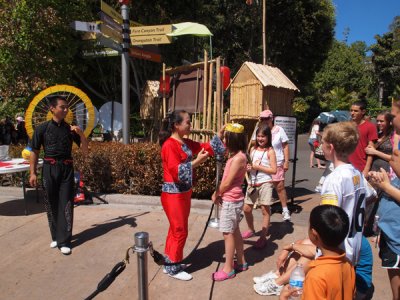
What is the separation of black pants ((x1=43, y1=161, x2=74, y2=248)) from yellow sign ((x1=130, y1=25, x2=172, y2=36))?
143 inches

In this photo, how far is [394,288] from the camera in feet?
8.57

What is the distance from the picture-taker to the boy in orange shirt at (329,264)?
1.86 meters

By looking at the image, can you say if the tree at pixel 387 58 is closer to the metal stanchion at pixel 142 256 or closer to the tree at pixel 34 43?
the tree at pixel 34 43

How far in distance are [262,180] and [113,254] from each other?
6.65 ft

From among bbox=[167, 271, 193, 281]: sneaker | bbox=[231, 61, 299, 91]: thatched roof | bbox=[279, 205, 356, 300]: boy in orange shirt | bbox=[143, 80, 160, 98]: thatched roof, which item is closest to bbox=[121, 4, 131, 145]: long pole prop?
bbox=[143, 80, 160, 98]: thatched roof

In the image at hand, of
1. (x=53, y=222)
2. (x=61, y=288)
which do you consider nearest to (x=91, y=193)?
(x=53, y=222)

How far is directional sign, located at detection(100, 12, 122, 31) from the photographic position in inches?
245

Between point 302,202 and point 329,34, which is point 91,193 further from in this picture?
point 329,34

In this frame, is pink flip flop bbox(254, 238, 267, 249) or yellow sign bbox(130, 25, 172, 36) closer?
pink flip flop bbox(254, 238, 267, 249)

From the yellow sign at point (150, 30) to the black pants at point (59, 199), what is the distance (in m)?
3.63

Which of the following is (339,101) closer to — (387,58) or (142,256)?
(387,58)

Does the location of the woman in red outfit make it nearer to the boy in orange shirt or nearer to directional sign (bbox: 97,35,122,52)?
the boy in orange shirt

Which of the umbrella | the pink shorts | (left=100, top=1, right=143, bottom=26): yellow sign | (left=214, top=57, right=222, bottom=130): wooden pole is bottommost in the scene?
the pink shorts

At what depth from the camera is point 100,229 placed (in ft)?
16.5
